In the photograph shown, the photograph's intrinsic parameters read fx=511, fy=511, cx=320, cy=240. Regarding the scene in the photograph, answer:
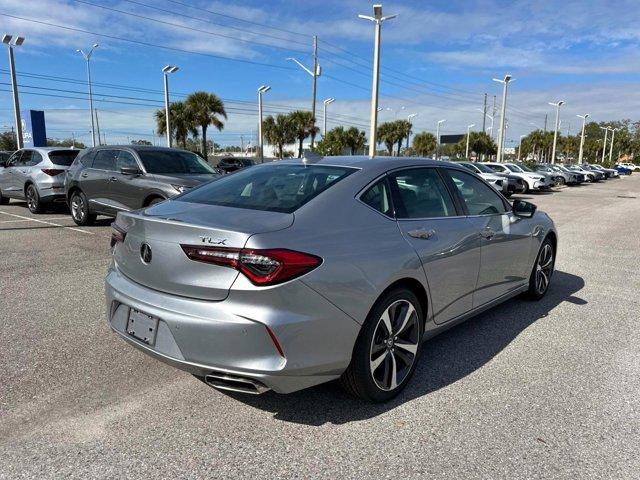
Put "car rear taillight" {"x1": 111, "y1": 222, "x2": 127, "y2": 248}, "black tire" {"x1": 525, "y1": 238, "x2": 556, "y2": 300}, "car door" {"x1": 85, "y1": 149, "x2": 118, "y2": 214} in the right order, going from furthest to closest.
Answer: "car door" {"x1": 85, "y1": 149, "x2": 118, "y2": 214}, "black tire" {"x1": 525, "y1": 238, "x2": 556, "y2": 300}, "car rear taillight" {"x1": 111, "y1": 222, "x2": 127, "y2": 248}

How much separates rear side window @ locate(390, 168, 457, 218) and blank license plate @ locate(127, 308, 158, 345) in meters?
1.66

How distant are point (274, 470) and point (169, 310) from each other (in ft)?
3.22

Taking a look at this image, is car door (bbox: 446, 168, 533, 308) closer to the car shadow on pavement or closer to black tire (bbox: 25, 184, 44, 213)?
the car shadow on pavement

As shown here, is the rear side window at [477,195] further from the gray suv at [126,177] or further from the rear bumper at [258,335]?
the gray suv at [126,177]

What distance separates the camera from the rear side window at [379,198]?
3262 mm

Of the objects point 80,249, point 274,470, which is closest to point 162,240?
point 274,470

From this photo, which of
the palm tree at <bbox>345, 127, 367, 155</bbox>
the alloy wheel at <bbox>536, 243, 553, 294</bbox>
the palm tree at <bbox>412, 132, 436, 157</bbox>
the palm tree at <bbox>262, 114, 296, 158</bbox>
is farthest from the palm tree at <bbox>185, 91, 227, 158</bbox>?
the palm tree at <bbox>412, 132, 436, 157</bbox>

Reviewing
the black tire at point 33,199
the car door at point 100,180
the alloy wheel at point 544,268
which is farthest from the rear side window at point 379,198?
the black tire at point 33,199

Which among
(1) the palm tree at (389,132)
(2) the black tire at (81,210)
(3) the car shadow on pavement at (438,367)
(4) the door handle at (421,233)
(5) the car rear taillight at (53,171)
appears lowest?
(3) the car shadow on pavement at (438,367)

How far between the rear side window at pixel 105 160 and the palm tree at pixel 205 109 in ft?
101

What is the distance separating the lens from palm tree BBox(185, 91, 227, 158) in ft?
133

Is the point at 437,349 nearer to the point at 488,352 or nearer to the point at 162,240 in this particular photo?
the point at 488,352

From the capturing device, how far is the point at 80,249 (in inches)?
307

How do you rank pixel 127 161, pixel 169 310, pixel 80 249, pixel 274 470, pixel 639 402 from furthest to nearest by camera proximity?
1. pixel 127 161
2. pixel 80 249
3. pixel 639 402
4. pixel 169 310
5. pixel 274 470
